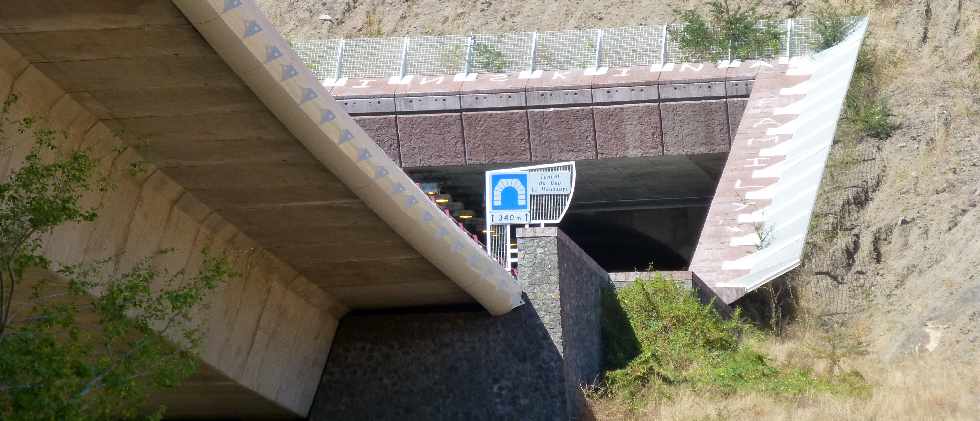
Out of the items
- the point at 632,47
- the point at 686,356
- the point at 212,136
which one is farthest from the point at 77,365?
the point at 632,47

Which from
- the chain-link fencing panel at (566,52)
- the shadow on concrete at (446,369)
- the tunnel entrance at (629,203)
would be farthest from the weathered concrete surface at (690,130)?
the shadow on concrete at (446,369)

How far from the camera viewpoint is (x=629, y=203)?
101ft

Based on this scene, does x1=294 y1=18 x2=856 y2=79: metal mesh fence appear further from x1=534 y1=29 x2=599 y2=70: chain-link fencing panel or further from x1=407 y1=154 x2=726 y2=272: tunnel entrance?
x1=407 y1=154 x2=726 y2=272: tunnel entrance

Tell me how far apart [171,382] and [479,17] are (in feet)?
101

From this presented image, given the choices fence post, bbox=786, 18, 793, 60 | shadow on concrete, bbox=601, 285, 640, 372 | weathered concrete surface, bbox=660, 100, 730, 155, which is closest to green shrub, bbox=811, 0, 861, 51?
fence post, bbox=786, 18, 793, 60

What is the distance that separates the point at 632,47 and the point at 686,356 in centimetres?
871

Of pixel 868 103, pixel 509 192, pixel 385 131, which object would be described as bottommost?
pixel 509 192

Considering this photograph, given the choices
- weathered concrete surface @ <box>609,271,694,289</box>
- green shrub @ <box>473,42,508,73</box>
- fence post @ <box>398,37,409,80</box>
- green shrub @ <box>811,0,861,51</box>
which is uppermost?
green shrub @ <box>811,0,861,51</box>

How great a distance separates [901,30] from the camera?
104 feet

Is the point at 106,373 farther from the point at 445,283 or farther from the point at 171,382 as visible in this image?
the point at 445,283

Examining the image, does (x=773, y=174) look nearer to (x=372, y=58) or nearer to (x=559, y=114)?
(x=559, y=114)

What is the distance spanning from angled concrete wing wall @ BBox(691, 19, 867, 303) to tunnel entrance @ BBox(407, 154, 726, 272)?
3.53 ft

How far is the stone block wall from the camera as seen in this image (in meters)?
18.1

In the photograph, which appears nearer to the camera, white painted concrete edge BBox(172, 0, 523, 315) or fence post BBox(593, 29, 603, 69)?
white painted concrete edge BBox(172, 0, 523, 315)
